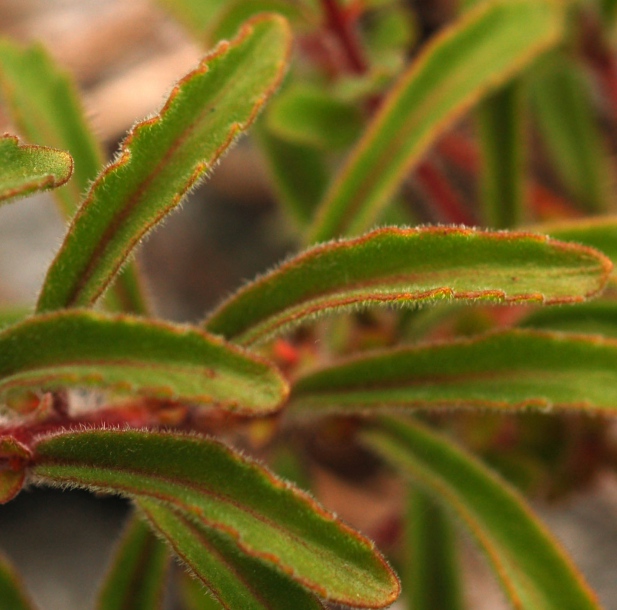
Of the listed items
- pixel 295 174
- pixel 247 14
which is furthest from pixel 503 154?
pixel 247 14

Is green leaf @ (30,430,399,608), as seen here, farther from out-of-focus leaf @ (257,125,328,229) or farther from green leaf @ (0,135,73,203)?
out-of-focus leaf @ (257,125,328,229)

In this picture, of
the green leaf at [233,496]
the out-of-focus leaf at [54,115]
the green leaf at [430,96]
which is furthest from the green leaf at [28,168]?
the green leaf at [430,96]

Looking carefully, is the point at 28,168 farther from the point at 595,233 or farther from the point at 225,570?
the point at 595,233

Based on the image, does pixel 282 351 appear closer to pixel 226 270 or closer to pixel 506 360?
pixel 506 360

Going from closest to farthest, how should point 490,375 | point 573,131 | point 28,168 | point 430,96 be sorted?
point 28,168, point 490,375, point 430,96, point 573,131

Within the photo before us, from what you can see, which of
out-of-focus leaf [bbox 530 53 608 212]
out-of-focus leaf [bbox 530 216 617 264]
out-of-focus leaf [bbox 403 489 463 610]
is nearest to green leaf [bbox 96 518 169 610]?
out-of-focus leaf [bbox 403 489 463 610]

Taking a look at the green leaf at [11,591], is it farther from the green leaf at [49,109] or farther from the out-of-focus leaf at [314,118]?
the out-of-focus leaf at [314,118]

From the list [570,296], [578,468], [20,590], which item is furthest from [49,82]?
[578,468]
